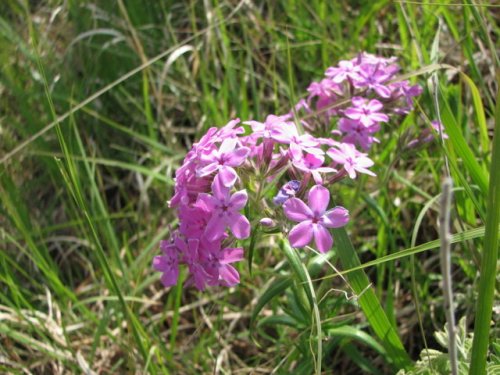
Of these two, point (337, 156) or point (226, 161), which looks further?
point (337, 156)

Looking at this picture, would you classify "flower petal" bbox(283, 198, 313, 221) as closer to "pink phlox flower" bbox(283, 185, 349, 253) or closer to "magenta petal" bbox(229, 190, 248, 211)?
"pink phlox flower" bbox(283, 185, 349, 253)

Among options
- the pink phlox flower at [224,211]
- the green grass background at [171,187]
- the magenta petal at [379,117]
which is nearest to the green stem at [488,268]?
the green grass background at [171,187]

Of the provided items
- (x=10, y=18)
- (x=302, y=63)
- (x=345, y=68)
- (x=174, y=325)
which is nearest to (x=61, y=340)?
(x=174, y=325)

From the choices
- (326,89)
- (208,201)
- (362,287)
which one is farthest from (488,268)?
(326,89)

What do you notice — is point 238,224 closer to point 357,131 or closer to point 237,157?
point 237,157

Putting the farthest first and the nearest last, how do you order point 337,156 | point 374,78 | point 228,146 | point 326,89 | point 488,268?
point 326,89, point 374,78, point 337,156, point 228,146, point 488,268

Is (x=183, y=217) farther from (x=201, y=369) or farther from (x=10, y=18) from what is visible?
(x=10, y=18)

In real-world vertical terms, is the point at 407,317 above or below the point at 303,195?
below

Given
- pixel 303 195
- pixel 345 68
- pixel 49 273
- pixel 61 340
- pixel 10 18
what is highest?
pixel 10 18
